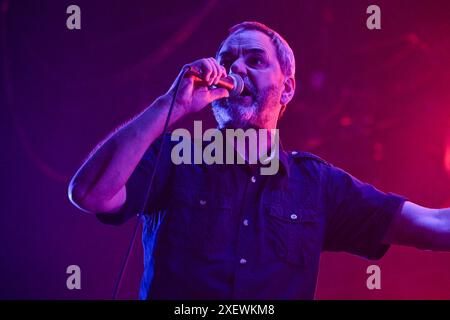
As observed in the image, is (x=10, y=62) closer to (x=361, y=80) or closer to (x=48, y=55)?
(x=48, y=55)

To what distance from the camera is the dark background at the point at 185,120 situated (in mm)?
1990

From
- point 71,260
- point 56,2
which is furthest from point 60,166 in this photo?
point 56,2

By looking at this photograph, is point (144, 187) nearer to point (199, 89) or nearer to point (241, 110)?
point (199, 89)

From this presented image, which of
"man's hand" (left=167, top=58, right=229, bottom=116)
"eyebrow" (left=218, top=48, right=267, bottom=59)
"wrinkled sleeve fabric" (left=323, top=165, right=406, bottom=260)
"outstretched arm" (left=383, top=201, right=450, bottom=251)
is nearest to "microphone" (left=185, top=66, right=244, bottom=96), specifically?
"man's hand" (left=167, top=58, right=229, bottom=116)

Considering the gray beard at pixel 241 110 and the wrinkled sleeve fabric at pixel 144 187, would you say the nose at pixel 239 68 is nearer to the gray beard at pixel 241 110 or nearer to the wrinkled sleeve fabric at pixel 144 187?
the gray beard at pixel 241 110

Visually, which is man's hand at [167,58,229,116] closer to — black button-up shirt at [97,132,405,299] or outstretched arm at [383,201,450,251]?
black button-up shirt at [97,132,405,299]

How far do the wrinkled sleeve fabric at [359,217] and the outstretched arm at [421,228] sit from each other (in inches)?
0.9

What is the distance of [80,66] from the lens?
2.03 meters

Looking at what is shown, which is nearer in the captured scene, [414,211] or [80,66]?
[414,211]

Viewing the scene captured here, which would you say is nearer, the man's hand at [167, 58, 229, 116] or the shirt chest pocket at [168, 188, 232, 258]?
the man's hand at [167, 58, 229, 116]

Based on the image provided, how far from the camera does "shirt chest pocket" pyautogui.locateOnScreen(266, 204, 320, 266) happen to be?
1441 millimetres

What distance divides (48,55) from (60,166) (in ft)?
1.46

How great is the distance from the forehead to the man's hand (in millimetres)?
356

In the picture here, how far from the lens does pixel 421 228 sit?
1.49m
